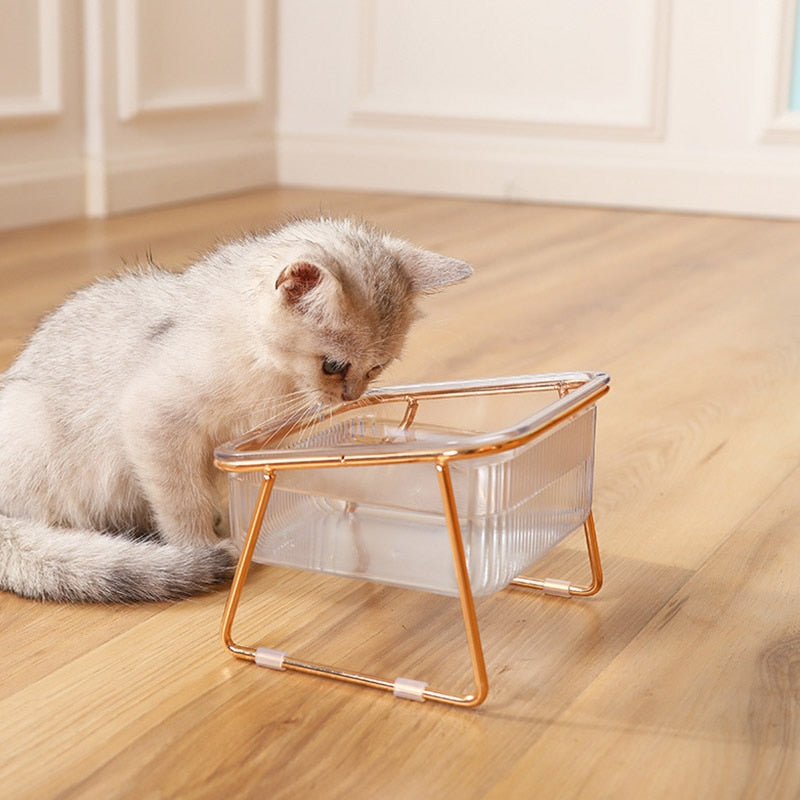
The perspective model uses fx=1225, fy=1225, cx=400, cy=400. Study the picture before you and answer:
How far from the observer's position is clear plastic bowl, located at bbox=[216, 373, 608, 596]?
108cm

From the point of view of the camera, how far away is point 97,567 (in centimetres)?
125

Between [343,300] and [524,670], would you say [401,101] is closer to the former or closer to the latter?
[343,300]

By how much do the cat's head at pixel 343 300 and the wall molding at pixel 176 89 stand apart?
246 centimetres

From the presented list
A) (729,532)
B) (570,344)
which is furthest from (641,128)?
(729,532)

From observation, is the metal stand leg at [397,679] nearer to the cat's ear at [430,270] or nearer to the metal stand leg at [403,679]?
the metal stand leg at [403,679]

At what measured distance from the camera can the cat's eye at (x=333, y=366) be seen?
49.0 inches

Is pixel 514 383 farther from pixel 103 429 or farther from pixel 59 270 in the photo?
pixel 59 270

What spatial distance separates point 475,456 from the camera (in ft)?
3.37

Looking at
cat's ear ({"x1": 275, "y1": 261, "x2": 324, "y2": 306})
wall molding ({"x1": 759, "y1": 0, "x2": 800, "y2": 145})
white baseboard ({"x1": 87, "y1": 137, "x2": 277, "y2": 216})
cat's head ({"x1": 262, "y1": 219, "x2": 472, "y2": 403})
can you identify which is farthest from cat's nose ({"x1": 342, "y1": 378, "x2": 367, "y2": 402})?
wall molding ({"x1": 759, "y1": 0, "x2": 800, "y2": 145})

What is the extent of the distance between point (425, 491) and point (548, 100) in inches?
117

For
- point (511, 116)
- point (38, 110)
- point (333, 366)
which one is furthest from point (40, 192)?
point (333, 366)

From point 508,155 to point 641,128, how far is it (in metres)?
0.45

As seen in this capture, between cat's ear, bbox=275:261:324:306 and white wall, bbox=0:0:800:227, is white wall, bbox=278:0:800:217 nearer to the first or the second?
white wall, bbox=0:0:800:227

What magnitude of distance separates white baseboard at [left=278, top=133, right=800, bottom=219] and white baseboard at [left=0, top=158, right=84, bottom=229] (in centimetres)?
99
